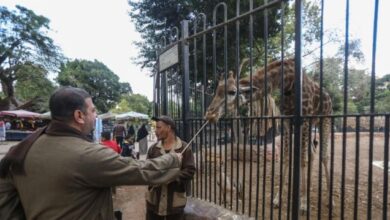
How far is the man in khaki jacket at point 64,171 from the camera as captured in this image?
1.92m

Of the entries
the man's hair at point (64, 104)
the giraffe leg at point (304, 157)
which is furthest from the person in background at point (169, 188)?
the giraffe leg at point (304, 157)

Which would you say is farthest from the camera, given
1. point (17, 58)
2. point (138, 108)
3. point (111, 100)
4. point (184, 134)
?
point (138, 108)

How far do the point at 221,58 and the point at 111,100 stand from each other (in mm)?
48724

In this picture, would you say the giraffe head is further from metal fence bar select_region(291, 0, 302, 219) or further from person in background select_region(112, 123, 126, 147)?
person in background select_region(112, 123, 126, 147)

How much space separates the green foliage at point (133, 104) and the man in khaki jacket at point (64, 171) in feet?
191

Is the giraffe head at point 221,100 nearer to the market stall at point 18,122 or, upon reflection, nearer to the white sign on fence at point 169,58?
the white sign on fence at point 169,58

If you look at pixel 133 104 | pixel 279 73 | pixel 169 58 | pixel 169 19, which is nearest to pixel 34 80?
Answer: pixel 169 19

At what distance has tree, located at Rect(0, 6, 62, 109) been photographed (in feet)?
102

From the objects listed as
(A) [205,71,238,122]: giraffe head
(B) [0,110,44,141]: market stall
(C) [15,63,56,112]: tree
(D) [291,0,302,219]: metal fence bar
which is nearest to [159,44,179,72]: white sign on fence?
(A) [205,71,238,122]: giraffe head

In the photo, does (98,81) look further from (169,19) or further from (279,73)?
(279,73)

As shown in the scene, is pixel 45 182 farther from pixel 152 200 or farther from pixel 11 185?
pixel 152 200

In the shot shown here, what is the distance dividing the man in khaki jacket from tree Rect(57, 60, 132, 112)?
46844 millimetres

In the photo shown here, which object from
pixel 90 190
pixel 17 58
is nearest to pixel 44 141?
pixel 90 190

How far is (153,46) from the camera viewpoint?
13.0 meters
